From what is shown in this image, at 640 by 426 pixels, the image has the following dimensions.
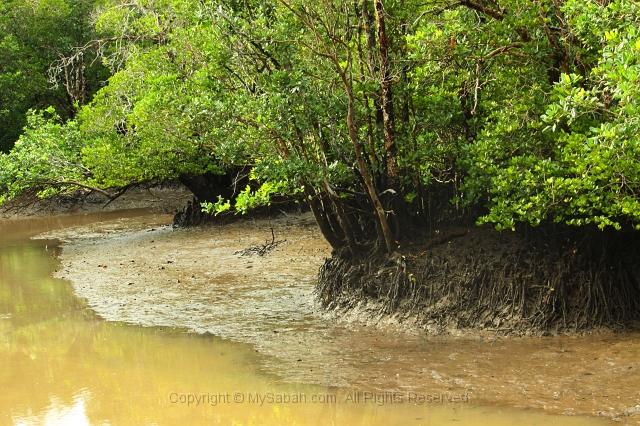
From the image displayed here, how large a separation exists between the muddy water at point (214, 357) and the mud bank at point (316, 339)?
0.03m

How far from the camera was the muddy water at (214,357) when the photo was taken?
19.9ft

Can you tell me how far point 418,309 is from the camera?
801 cm

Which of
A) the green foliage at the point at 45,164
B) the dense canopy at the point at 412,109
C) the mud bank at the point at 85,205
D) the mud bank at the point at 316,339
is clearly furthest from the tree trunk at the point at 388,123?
the mud bank at the point at 85,205

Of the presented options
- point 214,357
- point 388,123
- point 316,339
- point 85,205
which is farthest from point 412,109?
point 85,205

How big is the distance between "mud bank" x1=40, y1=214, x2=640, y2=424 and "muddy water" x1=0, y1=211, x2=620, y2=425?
31mm

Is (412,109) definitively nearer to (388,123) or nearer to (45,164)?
(388,123)

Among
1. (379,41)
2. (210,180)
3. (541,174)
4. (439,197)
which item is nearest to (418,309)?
(439,197)

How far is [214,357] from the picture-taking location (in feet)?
25.0

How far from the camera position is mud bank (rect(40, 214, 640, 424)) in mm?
6148

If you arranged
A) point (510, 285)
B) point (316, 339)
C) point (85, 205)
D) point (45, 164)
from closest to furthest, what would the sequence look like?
point (510, 285) → point (316, 339) → point (45, 164) → point (85, 205)

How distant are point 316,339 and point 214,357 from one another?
3.74ft

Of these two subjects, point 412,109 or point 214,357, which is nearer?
→ point 214,357

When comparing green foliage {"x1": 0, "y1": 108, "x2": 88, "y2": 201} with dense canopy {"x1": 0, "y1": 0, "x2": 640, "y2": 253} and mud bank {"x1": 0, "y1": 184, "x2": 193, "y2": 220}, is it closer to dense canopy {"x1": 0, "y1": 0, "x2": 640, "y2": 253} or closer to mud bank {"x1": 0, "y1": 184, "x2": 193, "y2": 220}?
dense canopy {"x1": 0, "y1": 0, "x2": 640, "y2": 253}

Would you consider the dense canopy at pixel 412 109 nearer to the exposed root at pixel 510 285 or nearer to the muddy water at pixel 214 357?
the exposed root at pixel 510 285
